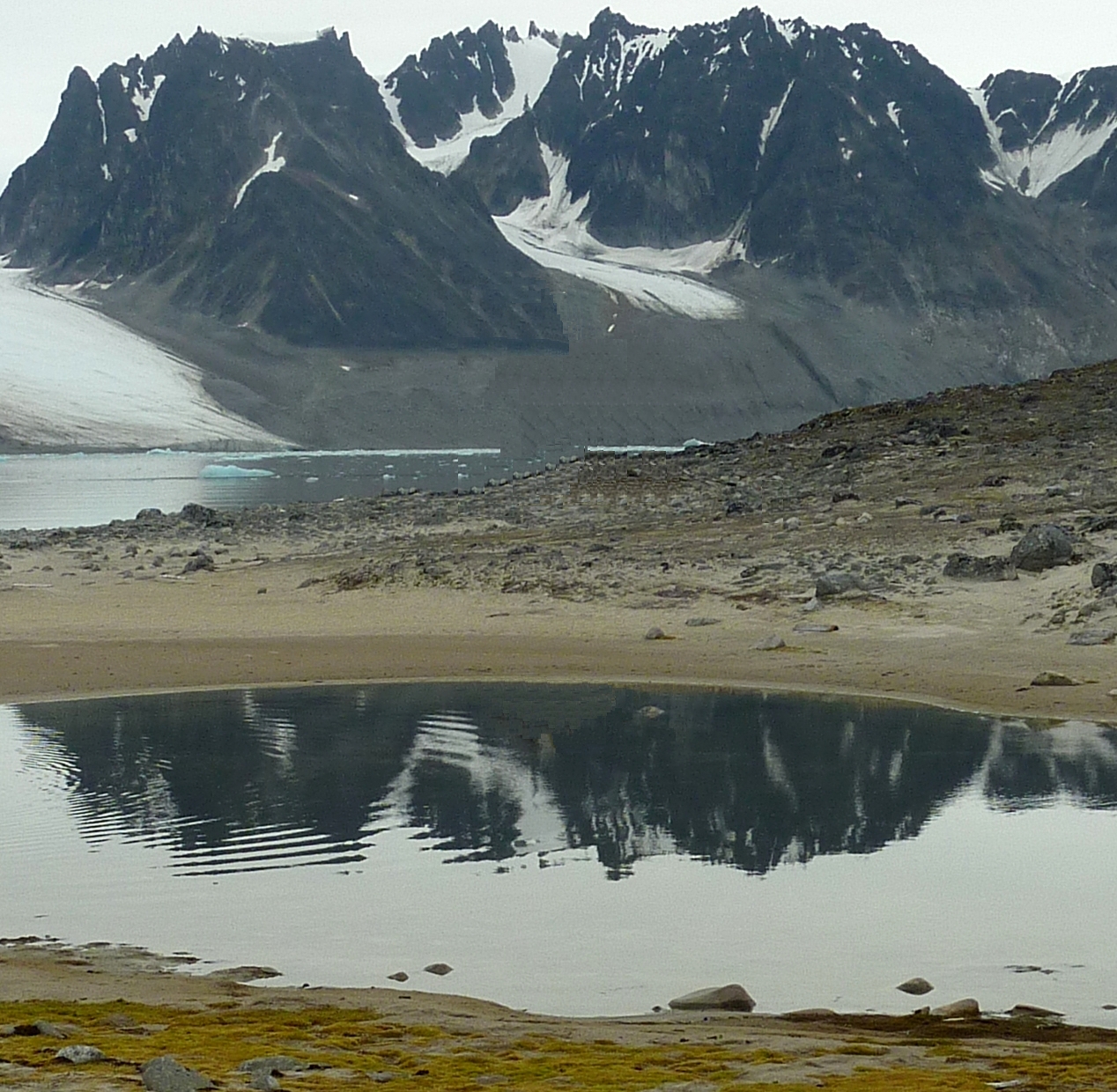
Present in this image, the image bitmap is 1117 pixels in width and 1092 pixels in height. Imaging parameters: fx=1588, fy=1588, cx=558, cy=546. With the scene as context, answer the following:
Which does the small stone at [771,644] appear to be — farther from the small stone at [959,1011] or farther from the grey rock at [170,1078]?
the grey rock at [170,1078]

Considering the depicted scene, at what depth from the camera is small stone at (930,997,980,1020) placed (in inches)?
303

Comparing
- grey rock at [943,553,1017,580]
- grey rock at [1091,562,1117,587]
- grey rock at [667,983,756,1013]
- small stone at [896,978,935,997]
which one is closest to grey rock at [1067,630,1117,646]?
grey rock at [1091,562,1117,587]

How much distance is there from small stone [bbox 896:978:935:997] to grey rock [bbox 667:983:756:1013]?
861mm

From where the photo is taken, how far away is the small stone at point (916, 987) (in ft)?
27.1

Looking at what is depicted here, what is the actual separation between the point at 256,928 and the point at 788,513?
26.8 metres

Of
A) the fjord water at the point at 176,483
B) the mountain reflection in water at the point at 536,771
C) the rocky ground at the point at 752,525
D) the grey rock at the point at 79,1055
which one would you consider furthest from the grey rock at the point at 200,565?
the grey rock at the point at 79,1055

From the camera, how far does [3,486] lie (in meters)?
89.8

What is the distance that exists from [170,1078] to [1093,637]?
54.0ft

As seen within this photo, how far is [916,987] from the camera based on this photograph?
8.29 metres

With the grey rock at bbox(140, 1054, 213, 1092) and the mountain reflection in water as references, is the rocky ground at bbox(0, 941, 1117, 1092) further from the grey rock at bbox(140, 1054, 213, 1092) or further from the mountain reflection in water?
the mountain reflection in water

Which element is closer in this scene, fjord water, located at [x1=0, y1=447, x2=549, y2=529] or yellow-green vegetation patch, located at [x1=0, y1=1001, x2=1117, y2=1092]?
yellow-green vegetation patch, located at [x1=0, y1=1001, x2=1117, y2=1092]

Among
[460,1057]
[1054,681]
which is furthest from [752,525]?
[460,1057]

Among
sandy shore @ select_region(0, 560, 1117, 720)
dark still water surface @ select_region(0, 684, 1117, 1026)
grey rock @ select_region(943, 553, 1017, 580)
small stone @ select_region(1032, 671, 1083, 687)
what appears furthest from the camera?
grey rock @ select_region(943, 553, 1017, 580)

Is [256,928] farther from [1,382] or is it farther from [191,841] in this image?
[1,382]
